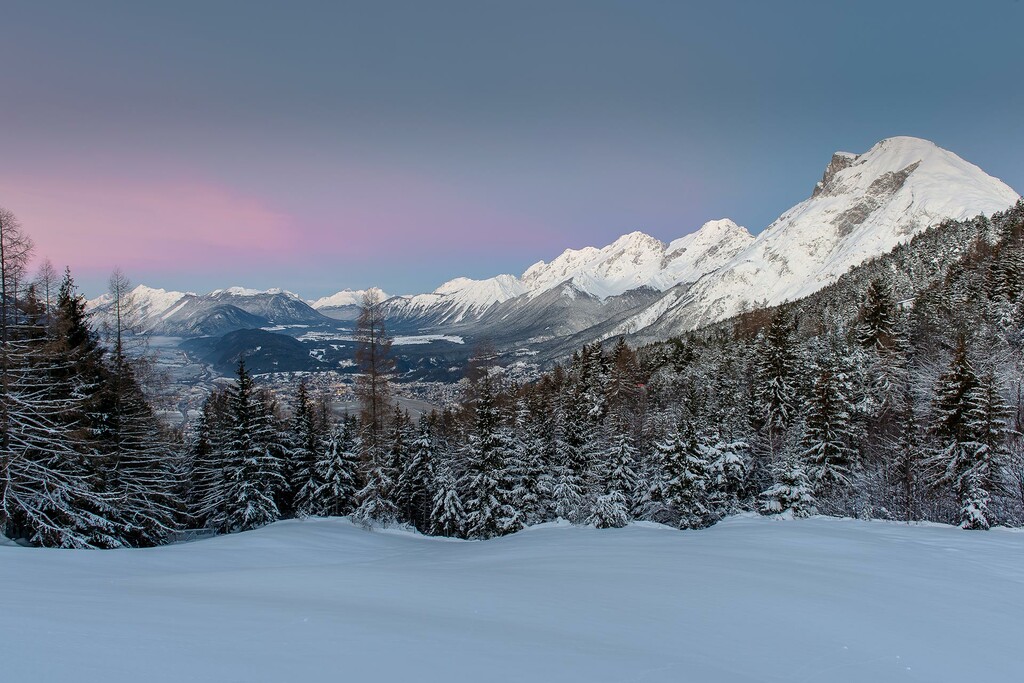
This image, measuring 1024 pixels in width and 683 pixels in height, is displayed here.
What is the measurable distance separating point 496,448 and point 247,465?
12651 millimetres

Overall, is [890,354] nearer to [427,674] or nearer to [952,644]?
[952,644]

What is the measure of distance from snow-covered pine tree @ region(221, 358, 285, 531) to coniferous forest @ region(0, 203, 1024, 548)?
0.11 meters

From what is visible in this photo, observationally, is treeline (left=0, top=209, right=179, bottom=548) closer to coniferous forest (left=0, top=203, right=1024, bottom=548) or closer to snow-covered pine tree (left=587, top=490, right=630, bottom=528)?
coniferous forest (left=0, top=203, right=1024, bottom=548)

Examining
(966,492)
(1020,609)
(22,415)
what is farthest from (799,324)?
(22,415)

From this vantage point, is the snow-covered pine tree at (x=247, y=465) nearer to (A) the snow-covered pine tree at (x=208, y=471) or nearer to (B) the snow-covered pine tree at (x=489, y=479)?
(A) the snow-covered pine tree at (x=208, y=471)

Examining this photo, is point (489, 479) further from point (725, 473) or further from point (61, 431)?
point (61, 431)

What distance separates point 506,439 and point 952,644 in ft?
75.7

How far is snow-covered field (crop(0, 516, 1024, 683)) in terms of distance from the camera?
4.09 metres

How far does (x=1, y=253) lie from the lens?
49.0 ft

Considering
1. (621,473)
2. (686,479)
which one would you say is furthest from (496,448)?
(686,479)

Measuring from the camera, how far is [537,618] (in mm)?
6188

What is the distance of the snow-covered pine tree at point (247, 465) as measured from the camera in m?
24.7

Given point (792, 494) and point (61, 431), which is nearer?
point (61, 431)

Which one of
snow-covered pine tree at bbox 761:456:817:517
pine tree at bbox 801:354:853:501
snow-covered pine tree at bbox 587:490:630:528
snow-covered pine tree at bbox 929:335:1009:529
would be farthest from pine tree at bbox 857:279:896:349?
snow-covered pine tree at bbox 587:490:630:528
